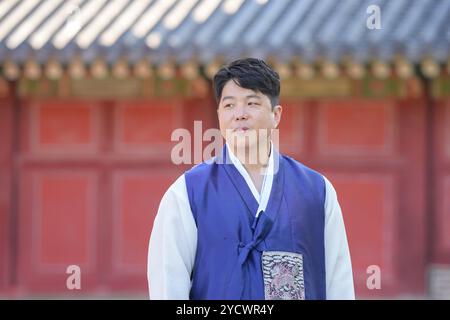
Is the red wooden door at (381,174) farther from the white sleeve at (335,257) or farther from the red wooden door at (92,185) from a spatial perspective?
the white sleeve at (335,257)

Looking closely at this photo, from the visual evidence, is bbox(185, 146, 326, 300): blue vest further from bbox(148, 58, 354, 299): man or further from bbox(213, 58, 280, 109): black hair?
bbox(213, 58, 280, 109): black hair

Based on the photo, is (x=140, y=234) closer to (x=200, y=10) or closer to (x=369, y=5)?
(x=200, y=10)

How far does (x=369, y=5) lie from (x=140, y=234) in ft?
10.1

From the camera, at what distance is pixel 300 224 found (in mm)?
3408

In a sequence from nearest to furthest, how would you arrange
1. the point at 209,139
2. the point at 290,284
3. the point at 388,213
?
1. the point at 290,284
2. the point at 209,139
3. the point at 388,213

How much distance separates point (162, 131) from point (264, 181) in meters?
5.98

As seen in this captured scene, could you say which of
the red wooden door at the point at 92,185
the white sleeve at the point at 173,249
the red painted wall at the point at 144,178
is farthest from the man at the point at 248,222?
the red wooden door at the point at 92,185

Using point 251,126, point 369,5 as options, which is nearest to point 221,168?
point 251,126

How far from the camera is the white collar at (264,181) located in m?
3.45

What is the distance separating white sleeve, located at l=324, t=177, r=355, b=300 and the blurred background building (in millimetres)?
5465

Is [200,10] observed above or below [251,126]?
above

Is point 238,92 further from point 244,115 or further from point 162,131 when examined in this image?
point 162,131

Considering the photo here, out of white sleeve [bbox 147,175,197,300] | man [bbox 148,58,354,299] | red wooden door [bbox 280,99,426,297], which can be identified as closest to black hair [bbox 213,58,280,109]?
man [bbox 148,58,354,299]

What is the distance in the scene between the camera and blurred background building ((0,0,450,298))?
9.07 metres
